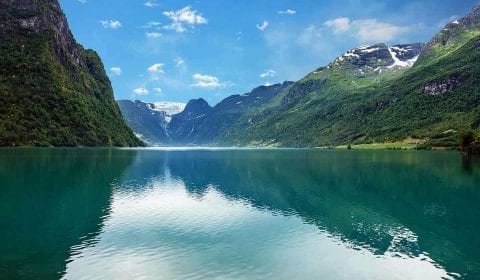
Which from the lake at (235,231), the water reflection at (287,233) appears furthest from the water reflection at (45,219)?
the water reflection at (287,233)

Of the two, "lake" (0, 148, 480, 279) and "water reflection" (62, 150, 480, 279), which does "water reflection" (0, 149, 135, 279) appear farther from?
"water reflection" (62, 150, 480, 279)

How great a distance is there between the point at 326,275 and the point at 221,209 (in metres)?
27.9

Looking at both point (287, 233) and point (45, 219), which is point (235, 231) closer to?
point (287, 233)

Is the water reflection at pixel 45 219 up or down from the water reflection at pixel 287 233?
up

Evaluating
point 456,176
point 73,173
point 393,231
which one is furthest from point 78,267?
point 456,176

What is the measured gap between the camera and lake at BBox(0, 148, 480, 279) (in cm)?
3078

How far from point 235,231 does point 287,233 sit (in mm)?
5376

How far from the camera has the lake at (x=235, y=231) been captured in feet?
101

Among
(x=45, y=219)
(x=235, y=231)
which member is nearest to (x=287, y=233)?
(x=235, y=231)

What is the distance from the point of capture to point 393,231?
44.7 metres

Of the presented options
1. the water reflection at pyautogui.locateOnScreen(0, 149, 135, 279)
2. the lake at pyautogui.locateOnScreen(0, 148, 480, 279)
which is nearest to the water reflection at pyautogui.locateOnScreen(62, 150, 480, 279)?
the lake at pyautogui.locateOnScreen(0, 148, 480, 279)

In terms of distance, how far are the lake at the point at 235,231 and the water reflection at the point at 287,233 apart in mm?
127

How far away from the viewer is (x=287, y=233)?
43.2 metres

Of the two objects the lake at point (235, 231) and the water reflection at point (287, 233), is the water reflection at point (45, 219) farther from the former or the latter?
the water reflection at point (287, 233)
